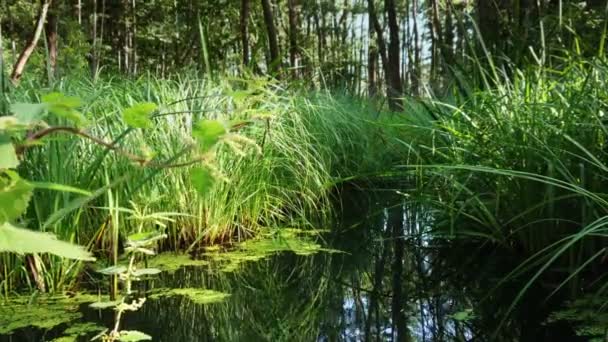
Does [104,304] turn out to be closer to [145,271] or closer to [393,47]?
[145,271]

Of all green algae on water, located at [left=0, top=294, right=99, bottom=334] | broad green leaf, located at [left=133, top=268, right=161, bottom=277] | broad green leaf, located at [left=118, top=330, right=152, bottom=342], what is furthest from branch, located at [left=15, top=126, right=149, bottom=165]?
green algae on water, located at [left=0, top=294, right=99, bottom=334]

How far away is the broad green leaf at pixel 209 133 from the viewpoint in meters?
0.52

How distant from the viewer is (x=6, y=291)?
159cm

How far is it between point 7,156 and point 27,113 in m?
0.05

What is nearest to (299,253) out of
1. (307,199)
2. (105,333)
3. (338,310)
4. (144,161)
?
(338,310)

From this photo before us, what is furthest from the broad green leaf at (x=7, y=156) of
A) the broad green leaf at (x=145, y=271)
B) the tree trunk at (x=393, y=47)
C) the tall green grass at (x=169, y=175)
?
the tree trunk at (x=393, y=47)

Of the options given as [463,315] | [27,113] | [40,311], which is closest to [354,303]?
[463,315]

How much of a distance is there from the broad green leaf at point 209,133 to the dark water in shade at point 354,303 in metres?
1.01

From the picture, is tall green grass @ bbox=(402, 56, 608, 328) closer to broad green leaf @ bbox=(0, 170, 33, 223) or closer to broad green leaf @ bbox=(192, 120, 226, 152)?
broad green leaf @ bbox=(192, 120, 226, 152)

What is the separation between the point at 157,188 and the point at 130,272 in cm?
73

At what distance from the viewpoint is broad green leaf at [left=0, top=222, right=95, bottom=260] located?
0.48m

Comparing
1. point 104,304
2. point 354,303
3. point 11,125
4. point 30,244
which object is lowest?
point 354,303

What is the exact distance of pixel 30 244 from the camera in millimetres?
490

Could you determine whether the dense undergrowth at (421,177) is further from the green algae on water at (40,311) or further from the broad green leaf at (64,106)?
the broad green leaf at (64,106)
